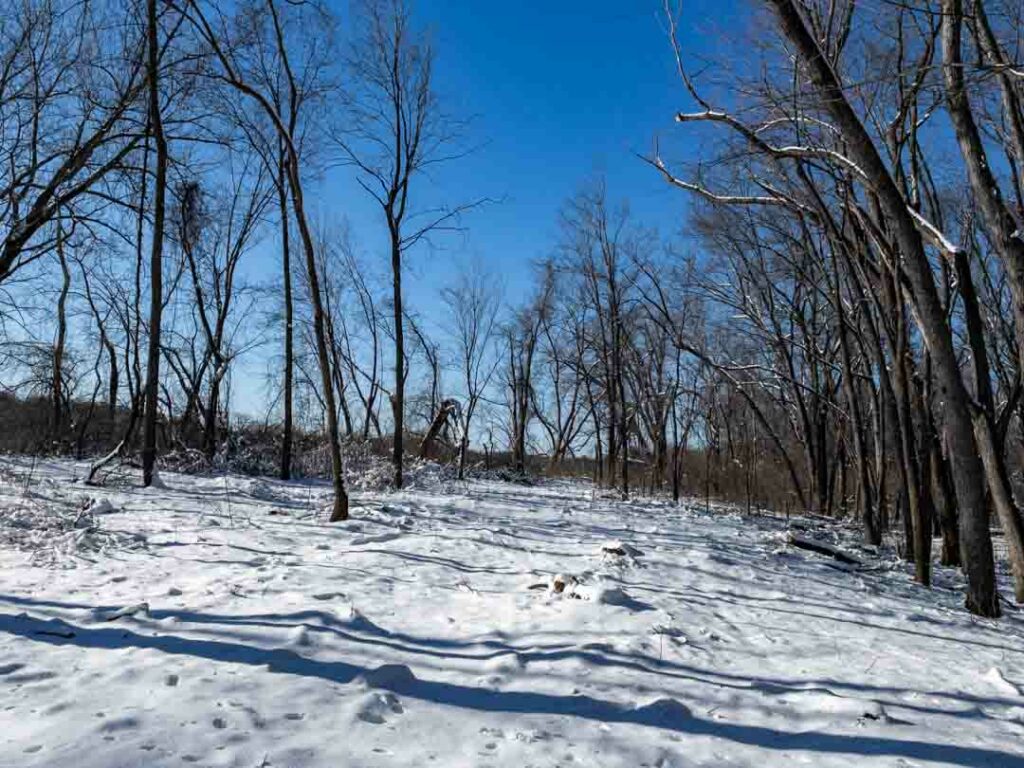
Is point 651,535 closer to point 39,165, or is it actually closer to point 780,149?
point 780,149

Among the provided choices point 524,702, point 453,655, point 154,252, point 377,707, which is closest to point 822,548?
point 453,655

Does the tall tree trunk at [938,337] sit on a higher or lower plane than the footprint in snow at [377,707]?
higher

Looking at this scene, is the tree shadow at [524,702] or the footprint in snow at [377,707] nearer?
the footprint in snow at [377,707]

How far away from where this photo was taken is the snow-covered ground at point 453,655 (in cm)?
256

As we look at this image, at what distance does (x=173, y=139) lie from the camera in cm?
1046

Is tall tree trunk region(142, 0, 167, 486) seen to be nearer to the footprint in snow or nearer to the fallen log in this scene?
the footprint in snow

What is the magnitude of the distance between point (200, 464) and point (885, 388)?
37.4 feet

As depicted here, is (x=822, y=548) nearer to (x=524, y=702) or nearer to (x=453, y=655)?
(x=453, y=655)

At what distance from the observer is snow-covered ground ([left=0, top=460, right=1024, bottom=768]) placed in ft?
8.40

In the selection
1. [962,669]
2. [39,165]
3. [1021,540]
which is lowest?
[962,669]

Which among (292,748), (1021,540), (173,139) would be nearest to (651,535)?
(1021,540)

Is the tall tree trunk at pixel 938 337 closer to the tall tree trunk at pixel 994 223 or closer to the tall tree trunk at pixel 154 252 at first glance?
the tall tree trunk at pixel 994 223

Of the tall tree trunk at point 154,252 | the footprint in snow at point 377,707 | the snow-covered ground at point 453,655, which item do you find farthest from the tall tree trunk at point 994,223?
the tall tree trunk at point 154,252

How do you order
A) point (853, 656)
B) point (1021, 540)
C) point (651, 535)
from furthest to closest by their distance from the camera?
point (651, 535) → point (1021, 540) → point (853, 656)
